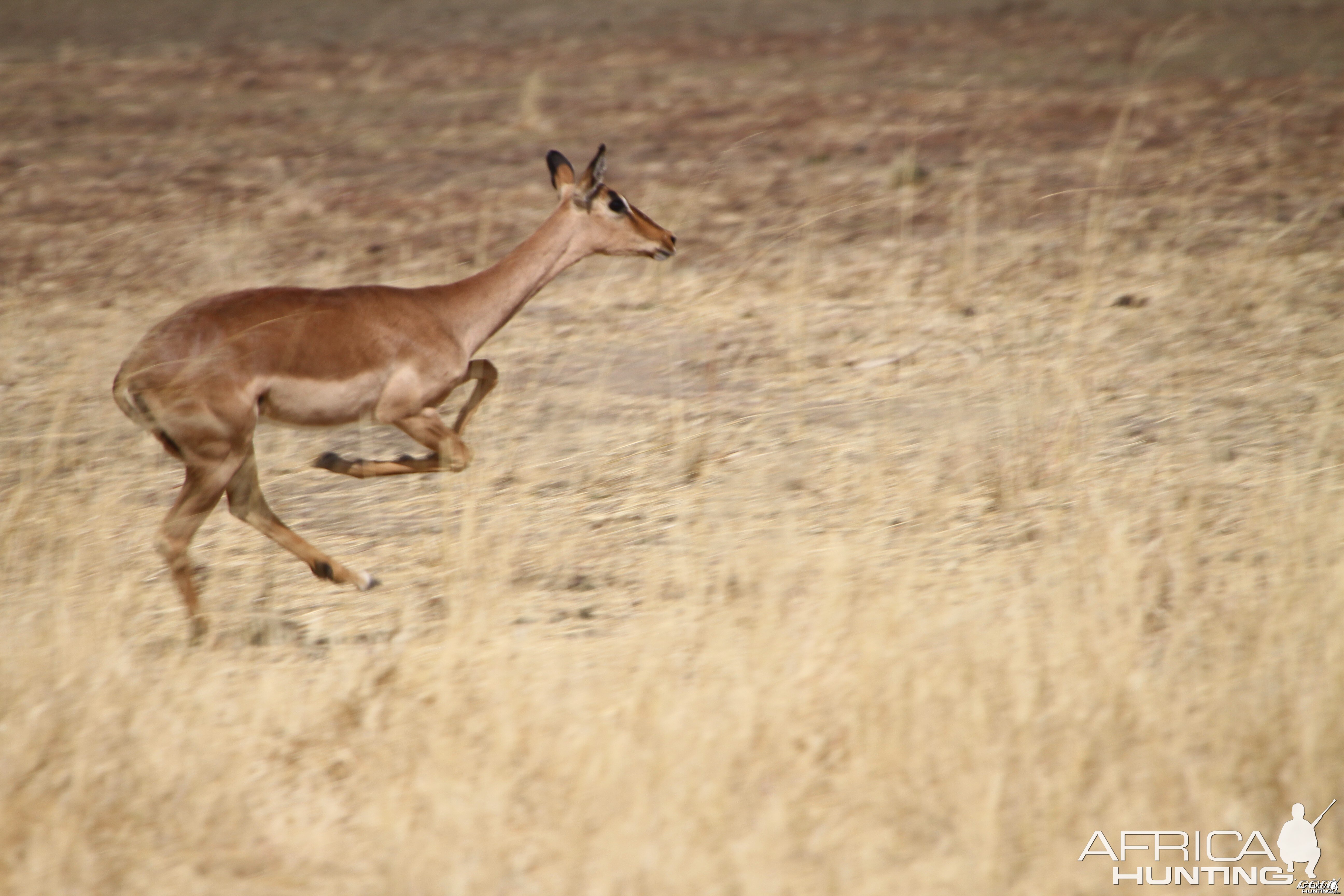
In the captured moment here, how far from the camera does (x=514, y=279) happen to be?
7125 mm

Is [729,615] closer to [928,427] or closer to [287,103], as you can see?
[928,427]

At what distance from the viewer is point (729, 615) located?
5.34 metres

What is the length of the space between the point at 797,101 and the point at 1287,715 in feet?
40.6

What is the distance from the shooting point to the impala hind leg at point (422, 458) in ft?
21.2

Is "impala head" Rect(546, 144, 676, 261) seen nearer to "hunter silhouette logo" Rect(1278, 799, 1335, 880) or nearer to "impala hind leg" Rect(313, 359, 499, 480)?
"impala hind leg" Rect(313, 359, 499, 480)

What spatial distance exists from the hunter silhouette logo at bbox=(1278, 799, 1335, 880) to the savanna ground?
1.7 inches

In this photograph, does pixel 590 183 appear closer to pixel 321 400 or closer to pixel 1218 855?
pixel 321 400

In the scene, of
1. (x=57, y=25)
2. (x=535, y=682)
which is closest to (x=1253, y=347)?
(x=535, y=682)

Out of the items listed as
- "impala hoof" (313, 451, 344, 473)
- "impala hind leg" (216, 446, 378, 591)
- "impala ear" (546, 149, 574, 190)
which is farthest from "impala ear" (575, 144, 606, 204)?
"impala hind leg" (216, 446, 378, 591)

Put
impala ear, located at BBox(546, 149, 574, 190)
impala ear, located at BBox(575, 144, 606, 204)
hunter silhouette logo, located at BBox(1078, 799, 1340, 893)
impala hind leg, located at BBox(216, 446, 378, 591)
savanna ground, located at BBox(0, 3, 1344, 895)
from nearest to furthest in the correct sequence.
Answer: hunter silhouette logo, located at BBox(1078, 799, 1340, 893), savanna ground, located at BBox(0, 3, 1344, 895), impala hind leg, located at BBox(216, 446, 378, 591), impala ear, located at BBox(575, 144, 606, 204), impala ear, located at BBox(546, 149, 574, 190)

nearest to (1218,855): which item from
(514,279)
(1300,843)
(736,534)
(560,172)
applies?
(1300,843)

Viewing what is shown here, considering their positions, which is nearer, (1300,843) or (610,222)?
(1300,843)

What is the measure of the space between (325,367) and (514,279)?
120 cm

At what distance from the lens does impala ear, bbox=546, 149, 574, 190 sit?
7.55 metres
